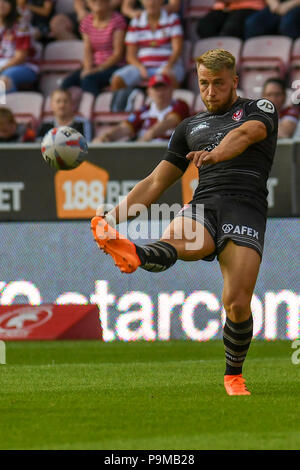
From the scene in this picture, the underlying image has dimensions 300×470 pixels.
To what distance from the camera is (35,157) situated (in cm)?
1342

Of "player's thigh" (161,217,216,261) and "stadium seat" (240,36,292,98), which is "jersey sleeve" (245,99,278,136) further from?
"stadium seat" (240,36,292,98)

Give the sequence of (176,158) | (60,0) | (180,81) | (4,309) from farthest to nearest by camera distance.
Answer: (60,0), (180,81), (4,309), (176,158)

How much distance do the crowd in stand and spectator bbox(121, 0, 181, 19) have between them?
0.05 ft

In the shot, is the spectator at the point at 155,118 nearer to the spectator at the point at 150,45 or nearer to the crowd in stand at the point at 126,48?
the crowd in stand at the point at 126,48

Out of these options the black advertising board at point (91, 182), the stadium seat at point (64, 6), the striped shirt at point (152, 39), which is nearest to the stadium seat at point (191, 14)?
the striped shirt at point (152, 39)

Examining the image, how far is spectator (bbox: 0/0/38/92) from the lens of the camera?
17.0 meters

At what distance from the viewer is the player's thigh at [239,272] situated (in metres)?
6.85

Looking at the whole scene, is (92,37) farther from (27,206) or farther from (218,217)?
(218,217)

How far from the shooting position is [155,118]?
574 inches

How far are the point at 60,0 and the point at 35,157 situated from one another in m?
5.80

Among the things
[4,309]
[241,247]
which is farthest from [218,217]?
[4,309]

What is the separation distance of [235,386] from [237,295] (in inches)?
28.5

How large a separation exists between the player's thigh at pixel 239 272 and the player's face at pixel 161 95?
7.72 meters

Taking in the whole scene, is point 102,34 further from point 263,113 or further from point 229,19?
point 263,113
